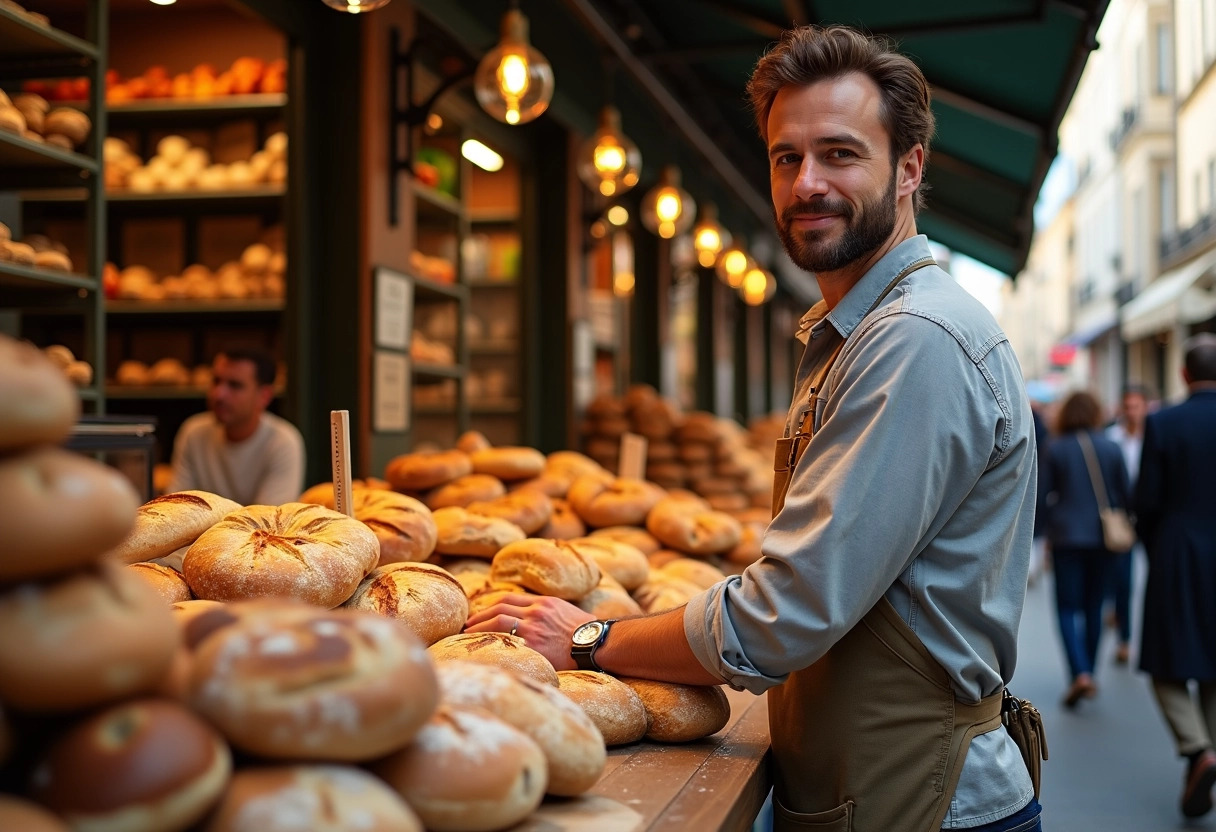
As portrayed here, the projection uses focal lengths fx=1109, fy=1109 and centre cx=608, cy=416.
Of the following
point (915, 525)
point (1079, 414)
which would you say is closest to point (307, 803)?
point (915, 525)

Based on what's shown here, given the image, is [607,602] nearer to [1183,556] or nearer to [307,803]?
[307,803]

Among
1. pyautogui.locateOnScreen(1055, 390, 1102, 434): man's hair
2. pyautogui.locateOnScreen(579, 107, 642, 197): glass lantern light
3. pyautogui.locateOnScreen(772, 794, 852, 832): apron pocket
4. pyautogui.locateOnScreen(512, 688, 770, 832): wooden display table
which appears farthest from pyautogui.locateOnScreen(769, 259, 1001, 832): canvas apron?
pyautogui.locateOnScreen(1055, 390, 1102, 434): man's hair

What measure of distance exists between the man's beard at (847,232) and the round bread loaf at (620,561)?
0.85 meters

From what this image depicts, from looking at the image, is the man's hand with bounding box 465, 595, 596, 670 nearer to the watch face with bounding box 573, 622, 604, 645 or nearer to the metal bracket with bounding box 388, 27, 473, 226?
the watch face with bounding box 573, 622, 604, 645

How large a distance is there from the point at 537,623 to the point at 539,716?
0.64m

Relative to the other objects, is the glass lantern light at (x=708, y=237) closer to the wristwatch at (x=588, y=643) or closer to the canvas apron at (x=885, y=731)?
the wristwatch at (x=588, y=643)

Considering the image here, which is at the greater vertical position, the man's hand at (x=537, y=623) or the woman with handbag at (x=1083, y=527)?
the man's hand at (x=537, y=623)

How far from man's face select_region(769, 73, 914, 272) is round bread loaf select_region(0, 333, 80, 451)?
1.22m

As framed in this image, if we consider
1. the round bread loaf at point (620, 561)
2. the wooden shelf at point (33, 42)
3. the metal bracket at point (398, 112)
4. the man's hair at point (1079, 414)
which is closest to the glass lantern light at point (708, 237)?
the man's hair at point (1079, 414)

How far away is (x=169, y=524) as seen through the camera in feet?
5.90

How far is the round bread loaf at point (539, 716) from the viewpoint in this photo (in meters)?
1.22

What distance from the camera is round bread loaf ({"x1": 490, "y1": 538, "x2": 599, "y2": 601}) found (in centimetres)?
209

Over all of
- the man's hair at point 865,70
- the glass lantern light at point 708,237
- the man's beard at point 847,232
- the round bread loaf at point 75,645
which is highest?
the glass lantern light at point 708,237

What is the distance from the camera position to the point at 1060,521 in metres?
6.23
